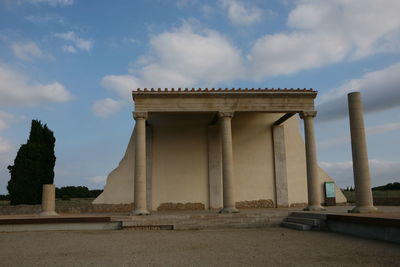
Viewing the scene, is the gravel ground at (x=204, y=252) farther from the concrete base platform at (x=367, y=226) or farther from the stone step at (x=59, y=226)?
the stone step at (x=59, y=226)

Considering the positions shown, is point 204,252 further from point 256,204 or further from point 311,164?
point 256,204

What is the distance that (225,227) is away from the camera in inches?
589

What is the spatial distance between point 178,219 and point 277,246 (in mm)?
6644

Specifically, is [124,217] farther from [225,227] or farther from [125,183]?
[125,183]

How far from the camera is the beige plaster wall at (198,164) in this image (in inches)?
834

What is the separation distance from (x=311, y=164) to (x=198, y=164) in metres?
6.80

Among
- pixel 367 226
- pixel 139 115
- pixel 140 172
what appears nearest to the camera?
pixel 367 226

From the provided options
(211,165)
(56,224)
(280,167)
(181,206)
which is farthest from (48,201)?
(280,167)

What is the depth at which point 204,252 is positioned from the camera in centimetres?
841

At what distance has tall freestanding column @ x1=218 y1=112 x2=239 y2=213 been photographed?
16.5 meters

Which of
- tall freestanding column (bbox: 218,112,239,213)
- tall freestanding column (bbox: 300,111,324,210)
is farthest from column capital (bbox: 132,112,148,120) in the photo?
tall freestanding column (bbox: 300,111,324,210)

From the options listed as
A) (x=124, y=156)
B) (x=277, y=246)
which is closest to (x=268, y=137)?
(x=124, y=156)

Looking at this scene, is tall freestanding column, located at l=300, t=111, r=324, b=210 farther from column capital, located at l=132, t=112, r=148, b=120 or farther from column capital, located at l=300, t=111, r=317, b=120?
column capital, located at l=132, t=112, r=148, b=120

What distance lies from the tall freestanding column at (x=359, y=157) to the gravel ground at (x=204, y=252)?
321cm
